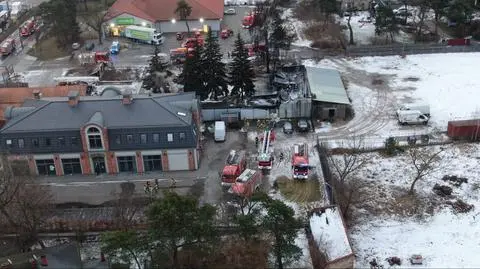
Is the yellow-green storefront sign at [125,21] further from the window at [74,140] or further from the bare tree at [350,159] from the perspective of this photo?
the bare tree at [350,159]

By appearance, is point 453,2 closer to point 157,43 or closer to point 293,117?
point 293,117

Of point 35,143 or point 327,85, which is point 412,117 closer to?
point 327,85

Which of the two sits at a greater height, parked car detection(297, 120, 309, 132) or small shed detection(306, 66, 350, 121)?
small shed detection(306, 66, 350, 121)

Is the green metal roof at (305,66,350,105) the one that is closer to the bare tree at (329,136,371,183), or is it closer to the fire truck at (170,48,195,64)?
the bare tree at (329,136,371,183)

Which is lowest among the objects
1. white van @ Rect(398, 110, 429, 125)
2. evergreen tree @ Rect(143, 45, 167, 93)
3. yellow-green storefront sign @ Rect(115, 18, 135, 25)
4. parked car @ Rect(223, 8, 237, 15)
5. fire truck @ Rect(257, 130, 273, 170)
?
fire truck @ Rect(257, 130, 273, 170)

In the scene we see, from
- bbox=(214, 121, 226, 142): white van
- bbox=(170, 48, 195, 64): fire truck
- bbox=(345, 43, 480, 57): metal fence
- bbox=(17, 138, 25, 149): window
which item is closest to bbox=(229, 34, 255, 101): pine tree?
bbox=(214, 121, 226, 142): white van

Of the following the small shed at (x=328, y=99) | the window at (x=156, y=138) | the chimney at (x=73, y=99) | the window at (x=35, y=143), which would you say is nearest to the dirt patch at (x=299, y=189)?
the window at (x=156, y=138)
